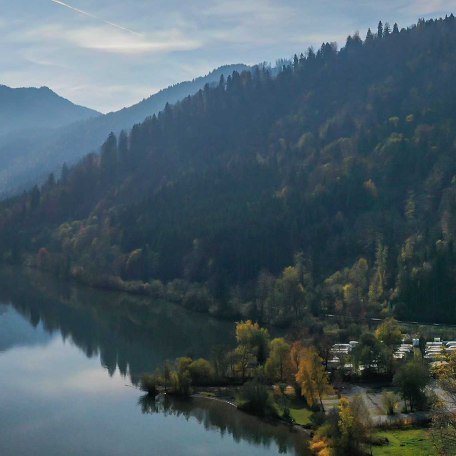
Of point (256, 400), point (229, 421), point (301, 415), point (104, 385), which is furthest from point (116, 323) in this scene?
point (301, 415)

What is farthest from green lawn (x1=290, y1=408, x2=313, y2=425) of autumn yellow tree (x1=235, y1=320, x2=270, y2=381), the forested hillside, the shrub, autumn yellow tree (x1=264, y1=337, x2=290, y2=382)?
the forested hillside

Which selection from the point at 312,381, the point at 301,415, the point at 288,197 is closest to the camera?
the point at 301,415

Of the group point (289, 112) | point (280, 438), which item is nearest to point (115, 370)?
point (280, 438)

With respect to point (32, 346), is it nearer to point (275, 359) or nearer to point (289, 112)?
point (275, 359)

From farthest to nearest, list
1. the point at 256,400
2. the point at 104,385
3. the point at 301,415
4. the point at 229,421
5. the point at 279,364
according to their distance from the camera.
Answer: the point at 104,385
the point at 279,364
the point at 256,400
the point at 229,421
the point at 301,415

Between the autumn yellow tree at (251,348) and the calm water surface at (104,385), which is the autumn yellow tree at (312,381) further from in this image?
the autumn yellow tree at (251,348)

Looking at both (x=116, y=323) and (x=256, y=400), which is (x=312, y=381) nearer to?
(x=256, y=400)
